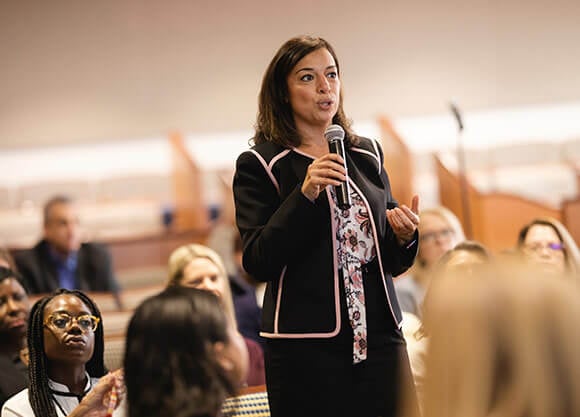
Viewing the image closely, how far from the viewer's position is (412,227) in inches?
79.4

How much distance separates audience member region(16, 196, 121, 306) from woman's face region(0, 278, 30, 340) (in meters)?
2.31

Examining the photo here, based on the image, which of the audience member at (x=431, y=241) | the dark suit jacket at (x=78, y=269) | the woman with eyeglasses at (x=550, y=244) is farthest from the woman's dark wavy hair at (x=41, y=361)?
the dark suit jacket at (x=78, y=269)

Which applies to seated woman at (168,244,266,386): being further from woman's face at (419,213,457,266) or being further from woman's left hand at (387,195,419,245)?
woman's left hand at (387,195,419,245)

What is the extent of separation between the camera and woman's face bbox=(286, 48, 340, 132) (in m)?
2.06

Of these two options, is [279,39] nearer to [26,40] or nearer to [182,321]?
[26,40]

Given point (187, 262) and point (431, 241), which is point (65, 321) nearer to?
point (187, 262)

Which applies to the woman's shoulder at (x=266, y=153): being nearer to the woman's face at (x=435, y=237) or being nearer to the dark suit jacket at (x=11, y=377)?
the dark suit jacket at (x=11, y=377)

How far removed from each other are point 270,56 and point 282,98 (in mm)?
7976

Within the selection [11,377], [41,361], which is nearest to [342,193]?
[41,361]

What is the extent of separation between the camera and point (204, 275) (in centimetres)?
359

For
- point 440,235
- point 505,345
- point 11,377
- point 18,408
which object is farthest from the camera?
point 440,235

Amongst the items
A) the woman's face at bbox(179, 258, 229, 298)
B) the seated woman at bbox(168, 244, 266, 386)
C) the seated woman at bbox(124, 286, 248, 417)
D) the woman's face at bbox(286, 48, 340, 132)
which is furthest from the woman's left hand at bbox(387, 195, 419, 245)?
the woman's face at bbox(179, 258, 229, 298)

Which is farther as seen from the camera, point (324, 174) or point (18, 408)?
point (18, 408)

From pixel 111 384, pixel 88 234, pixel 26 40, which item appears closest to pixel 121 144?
pixel 26 40
